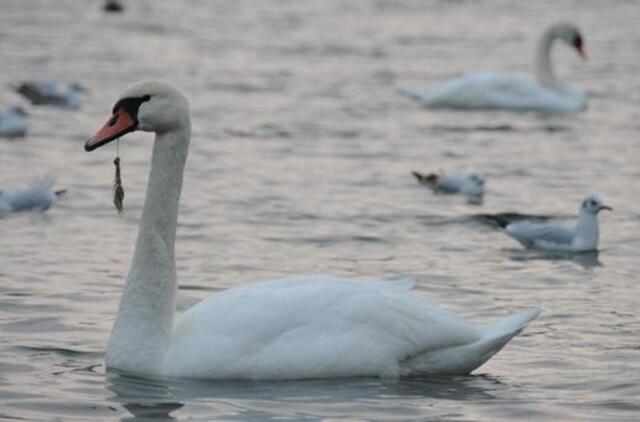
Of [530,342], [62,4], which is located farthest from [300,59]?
[530,342]

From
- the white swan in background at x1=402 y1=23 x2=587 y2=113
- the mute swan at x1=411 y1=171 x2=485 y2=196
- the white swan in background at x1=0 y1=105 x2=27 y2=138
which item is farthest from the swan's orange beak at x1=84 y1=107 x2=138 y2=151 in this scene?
the white swan in background at x1=402 y1=23 x2=587 y2=113

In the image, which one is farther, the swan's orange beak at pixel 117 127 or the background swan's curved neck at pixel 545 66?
the background swan's curved neck at pixel 545 66

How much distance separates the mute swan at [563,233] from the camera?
42.6 ft

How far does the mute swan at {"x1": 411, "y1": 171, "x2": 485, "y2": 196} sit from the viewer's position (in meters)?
14.9

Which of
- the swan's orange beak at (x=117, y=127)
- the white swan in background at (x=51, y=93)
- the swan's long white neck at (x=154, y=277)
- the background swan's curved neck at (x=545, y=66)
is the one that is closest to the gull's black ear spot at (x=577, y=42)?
the background swan's curved neck at (x=545, y=66)

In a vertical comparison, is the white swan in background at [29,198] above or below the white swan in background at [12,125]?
below

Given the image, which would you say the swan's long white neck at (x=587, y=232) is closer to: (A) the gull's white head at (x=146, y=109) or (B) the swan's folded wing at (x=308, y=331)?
(B) the swan's folded wing at (x=308, y=331)

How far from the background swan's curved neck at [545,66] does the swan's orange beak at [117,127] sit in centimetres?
1345

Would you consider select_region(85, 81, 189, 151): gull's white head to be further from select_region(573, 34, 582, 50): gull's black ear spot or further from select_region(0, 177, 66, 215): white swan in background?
select_region(573, 34, 582, 50): gull's black ear spot

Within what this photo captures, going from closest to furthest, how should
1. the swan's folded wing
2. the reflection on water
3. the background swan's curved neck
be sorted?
the swan's folded wing, the reflection on water, the background swan's curved neck

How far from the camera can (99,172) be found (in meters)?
15.7

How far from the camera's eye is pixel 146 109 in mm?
8789

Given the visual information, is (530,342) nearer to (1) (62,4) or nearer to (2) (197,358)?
(2) (197,358)

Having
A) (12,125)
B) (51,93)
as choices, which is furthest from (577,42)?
(12,125)
